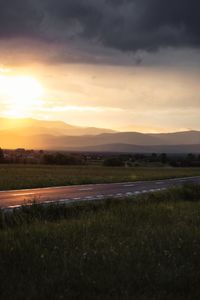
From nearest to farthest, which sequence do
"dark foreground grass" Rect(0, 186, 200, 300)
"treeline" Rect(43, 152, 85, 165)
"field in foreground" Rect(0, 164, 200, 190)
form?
"dark foreground grass" Rect(0, 186, 200, 300)
"field in foreground" Rect(0, 164, 200, 190)
"treeline" Rect(43, 152, 85, 165)

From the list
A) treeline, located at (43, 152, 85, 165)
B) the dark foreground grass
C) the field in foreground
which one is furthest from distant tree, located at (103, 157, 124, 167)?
the dark foreground grass

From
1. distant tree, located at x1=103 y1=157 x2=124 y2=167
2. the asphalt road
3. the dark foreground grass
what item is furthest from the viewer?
distant tree, located at x1=103 y1=157 x2=124 y2=167

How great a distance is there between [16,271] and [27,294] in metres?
1.04

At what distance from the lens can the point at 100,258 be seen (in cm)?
842

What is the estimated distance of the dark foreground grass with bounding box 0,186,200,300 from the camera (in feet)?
22.9

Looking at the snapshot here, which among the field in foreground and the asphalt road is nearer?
the asphalt road

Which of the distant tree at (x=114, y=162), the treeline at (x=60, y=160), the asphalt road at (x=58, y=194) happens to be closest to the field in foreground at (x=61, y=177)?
the asphalt road at (x=58, y=194)

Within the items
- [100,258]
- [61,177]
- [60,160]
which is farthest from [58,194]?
[60,160]

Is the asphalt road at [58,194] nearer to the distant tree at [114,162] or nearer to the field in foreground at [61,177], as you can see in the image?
the field in foreground at [61,177]

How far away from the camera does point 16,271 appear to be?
768 cm

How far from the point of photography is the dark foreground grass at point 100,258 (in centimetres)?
697

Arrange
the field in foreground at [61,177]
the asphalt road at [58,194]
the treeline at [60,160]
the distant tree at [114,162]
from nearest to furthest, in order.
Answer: the asphalt road at [58,194] → the field in foreground at [61,177] → the distant tree at [114,162] → the treeline at [60,160]

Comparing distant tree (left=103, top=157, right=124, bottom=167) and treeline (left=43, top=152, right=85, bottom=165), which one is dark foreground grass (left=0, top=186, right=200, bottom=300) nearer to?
distant tree (left=103, top=157, right=124, bottom=167)

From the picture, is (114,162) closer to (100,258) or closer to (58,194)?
(58,194)
